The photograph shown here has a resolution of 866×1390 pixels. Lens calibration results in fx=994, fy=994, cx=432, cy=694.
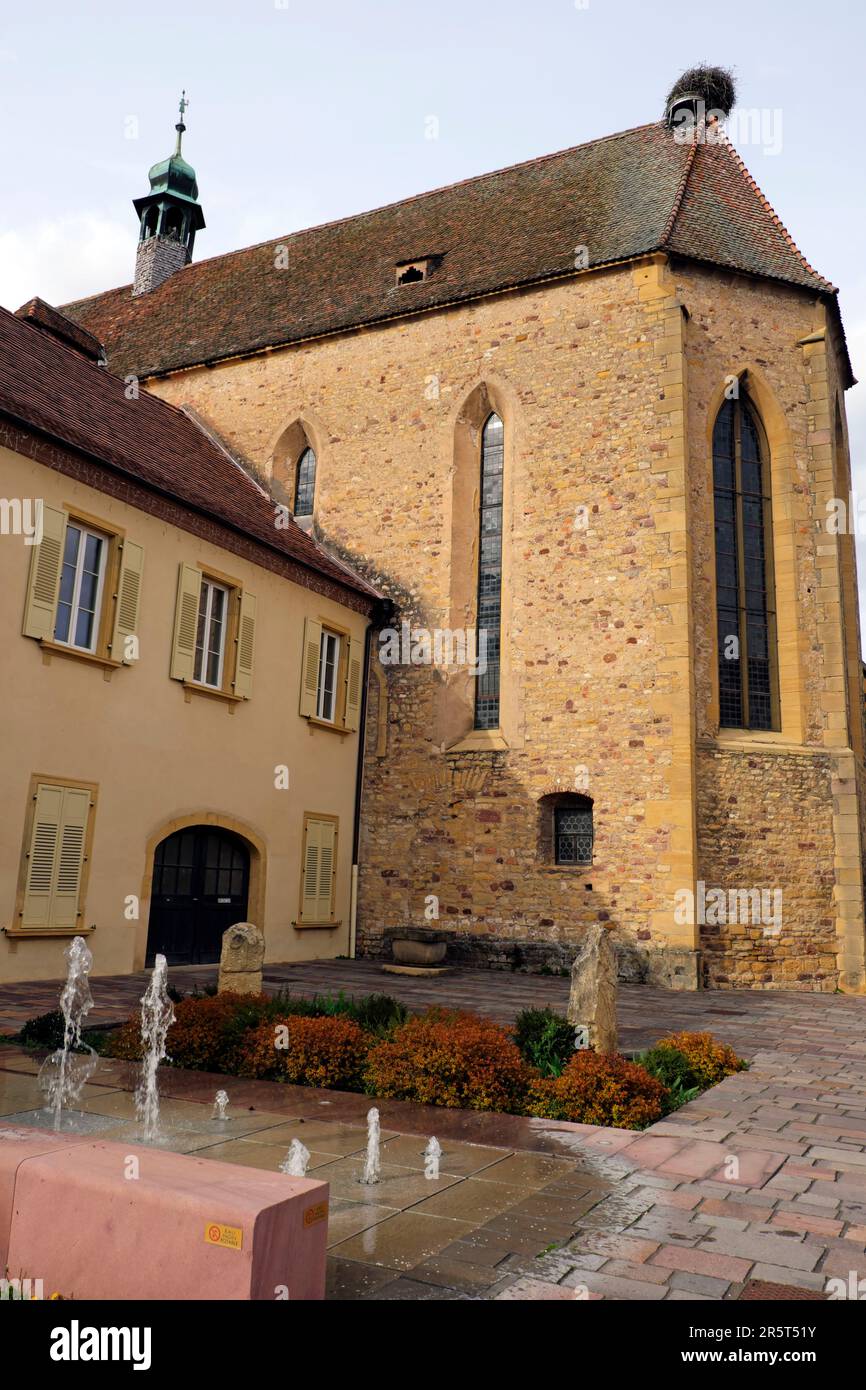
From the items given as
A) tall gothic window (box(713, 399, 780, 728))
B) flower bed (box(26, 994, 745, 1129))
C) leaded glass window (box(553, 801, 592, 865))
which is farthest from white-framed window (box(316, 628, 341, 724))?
flower bed (box(26, 994, 745, 1129))

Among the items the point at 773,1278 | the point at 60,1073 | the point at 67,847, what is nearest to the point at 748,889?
the point at 67,847

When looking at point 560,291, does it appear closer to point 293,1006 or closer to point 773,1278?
point 293,1006

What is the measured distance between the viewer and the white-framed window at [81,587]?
38.8 feet

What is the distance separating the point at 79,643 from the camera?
12000mm

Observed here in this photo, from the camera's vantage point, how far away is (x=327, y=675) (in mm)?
17078

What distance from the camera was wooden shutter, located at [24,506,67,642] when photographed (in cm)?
1117

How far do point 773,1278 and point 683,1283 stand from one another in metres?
0.34

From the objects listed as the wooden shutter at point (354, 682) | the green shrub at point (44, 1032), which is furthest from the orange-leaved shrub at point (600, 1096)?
the wooden shutter at point (354, 682)

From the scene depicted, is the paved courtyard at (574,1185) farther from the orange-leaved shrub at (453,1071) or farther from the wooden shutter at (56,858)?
the wooden shutter at (56,858)

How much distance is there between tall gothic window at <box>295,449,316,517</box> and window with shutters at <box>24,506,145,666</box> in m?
7.33

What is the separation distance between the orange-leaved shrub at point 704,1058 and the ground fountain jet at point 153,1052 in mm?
3720

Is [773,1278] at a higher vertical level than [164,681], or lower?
lower

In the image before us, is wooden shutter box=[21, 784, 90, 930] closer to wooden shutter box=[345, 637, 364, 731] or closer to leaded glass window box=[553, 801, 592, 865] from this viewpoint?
wooden shutter box=[345, 637, 364, 731]

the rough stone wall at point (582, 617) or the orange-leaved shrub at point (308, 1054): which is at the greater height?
the rough stone wall at point (582, 617)
